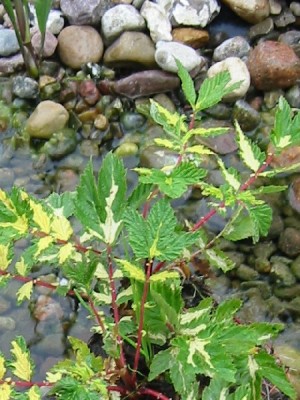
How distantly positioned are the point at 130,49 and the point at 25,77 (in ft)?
1.03

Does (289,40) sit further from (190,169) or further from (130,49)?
(190,169)

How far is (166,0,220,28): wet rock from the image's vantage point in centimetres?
205

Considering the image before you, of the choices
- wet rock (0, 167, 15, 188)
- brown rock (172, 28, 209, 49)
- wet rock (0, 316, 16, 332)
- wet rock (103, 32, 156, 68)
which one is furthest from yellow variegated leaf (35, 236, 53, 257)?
brown rock (172, 28, 209, 49)

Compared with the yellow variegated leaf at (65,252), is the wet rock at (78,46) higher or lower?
lower

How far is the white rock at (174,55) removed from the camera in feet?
6.33

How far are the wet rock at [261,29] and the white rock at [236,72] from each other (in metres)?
0.17

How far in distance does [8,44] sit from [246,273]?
99 cm

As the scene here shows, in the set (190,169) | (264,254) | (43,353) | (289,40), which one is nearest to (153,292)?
(190,169)

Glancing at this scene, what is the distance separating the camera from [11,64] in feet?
6.63

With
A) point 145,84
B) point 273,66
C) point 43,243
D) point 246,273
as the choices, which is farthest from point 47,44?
point 43,243

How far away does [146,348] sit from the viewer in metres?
1.21

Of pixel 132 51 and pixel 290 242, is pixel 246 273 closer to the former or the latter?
pixel 290 242

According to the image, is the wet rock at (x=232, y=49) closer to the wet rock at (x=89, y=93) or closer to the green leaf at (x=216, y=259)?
the wet rock at (x=89, y=93)

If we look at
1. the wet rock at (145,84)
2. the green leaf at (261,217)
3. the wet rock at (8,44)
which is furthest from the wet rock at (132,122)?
the green leaf at (261,217)
